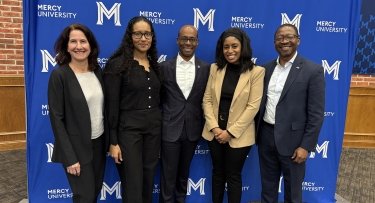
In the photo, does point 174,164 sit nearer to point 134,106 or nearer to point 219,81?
point 134,106

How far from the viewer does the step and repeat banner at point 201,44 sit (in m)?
2.67

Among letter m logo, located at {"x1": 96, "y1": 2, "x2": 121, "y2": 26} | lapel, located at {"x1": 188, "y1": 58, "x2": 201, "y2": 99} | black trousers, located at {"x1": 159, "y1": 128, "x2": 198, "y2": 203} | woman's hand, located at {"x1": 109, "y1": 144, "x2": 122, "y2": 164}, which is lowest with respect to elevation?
black trousers, located at {"x1": 159, "y1": 128, "x2": 198, "y2": 203}

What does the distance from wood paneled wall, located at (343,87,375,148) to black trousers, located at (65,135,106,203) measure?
14.2 ft

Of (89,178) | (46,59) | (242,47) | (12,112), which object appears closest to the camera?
(89,178)

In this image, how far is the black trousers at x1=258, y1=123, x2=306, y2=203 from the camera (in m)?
2.33

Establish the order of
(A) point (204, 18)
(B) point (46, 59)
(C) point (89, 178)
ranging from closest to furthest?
1. (C) point (89, 178)
2. (B) point (46, 59)
3. (A) point (204, 18)

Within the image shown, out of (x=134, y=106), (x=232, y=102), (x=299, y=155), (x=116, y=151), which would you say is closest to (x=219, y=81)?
(x=232, y=102)

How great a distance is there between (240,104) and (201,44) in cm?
87

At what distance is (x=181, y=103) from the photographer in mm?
2479

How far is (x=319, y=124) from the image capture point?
2.15 meters

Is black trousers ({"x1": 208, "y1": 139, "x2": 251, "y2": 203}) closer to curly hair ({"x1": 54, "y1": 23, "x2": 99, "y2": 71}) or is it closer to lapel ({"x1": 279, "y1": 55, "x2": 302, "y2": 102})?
lapel ({"x1": 279, "y1": 55, "x2": 302, "y2": 102})

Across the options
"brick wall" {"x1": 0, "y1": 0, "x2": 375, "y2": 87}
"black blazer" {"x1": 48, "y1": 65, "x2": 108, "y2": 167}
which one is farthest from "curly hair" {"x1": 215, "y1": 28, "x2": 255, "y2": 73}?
"brick wall" {"x1": 0, "y1": 0, "x2": 375, "y2": 87}

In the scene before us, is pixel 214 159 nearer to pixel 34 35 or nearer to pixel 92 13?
pixel 92 13

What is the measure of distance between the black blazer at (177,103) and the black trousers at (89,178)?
59 cm
